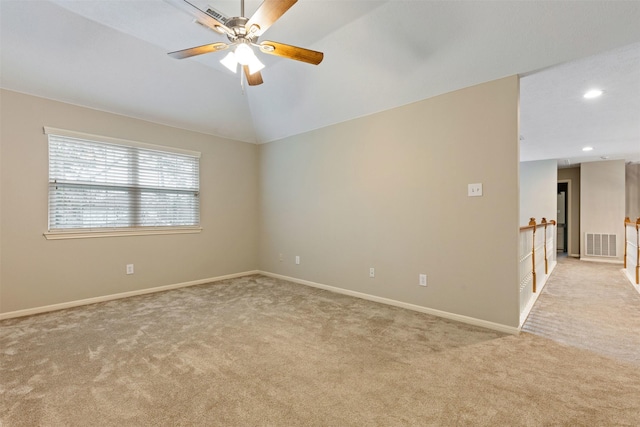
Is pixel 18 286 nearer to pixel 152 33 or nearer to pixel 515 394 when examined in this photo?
pixel 152 33

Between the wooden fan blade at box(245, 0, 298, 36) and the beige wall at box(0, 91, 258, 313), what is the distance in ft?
9.49

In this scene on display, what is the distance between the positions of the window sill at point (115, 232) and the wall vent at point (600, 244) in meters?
8.53

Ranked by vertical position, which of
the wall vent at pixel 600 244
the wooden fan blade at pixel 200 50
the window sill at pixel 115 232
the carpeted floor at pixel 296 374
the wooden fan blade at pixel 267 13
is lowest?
the carpeted floor at pixel 296 374

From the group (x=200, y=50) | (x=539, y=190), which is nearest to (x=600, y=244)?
(x=539, y=190)

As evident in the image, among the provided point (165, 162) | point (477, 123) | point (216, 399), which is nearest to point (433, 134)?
point (477, 123)

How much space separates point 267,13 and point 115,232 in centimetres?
339

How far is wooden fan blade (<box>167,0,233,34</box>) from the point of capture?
167cm

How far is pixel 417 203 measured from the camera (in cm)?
332

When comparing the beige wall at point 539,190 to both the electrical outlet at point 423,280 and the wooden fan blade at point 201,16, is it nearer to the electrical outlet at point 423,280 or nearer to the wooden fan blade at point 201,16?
the electrical outlet at point 423,280

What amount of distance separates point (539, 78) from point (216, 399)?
3.81 m

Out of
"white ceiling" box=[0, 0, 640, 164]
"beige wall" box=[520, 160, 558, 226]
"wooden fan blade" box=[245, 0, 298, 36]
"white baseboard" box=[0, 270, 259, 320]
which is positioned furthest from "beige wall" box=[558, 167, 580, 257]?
"wooden fan blade" box=[245, 0, 298, 36]

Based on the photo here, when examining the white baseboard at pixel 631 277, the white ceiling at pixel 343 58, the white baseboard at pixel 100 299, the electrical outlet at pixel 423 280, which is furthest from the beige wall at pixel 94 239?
the white baseboard at pixel 631 277

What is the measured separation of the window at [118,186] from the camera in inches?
135

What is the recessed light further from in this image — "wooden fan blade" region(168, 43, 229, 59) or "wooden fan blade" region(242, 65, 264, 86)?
"wooden fan blade" region(168, 43, 229, 59)
